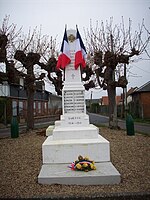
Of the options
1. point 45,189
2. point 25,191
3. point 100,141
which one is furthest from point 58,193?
point 100,141

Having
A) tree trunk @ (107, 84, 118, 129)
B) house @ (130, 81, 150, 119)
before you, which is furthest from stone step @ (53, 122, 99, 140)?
house @ (130, 81, 150, 119)

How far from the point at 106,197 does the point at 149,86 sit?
25.4 metres

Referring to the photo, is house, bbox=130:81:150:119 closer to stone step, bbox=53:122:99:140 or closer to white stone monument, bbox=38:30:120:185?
white stone monument, bbox=38:30:120:185

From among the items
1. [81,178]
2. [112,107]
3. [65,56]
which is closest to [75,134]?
[81,178]

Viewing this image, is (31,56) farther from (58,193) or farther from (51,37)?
(58,193)

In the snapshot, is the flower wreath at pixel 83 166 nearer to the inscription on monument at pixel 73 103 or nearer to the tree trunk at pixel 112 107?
A: the inscription on monument at pixel 73 103

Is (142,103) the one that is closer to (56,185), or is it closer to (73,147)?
(73,147)

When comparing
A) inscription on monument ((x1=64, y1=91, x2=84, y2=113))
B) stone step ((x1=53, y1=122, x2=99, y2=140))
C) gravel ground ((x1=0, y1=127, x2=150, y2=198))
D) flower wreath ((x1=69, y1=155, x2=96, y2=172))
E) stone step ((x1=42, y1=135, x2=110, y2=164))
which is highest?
inscription on monument ((x1=64, y1=91, x2=84, y2=113))

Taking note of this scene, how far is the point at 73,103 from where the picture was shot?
5.99m

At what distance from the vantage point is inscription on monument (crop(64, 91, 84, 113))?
5.99m

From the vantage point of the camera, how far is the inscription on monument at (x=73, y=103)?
599cm

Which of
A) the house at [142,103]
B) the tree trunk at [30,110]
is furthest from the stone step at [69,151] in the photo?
the house at [142,103]

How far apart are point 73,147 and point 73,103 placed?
1.72 metres

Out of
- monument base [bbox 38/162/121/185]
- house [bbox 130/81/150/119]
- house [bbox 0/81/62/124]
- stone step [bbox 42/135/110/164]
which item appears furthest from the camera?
house [bbox 130/81/150/119]
